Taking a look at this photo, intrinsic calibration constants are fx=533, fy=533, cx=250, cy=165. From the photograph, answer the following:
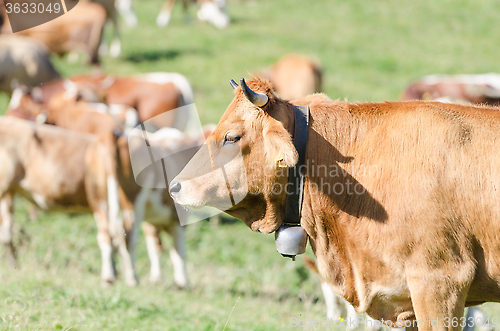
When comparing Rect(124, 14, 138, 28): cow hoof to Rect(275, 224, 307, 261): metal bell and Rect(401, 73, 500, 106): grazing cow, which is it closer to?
Rect(401, 73, 500, 106): grazing cow

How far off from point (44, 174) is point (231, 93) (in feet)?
27.1

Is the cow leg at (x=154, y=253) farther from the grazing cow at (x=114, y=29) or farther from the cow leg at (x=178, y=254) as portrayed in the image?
the grazing cow at (x=114, y=29)

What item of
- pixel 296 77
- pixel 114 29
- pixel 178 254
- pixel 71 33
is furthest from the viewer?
pixel 114 29

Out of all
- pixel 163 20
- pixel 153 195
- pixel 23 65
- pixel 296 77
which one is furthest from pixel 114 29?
pixel 153 195

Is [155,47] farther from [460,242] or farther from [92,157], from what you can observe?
[460,242]

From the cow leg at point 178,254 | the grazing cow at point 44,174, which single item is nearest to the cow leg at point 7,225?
the grazing cow at point 44,174

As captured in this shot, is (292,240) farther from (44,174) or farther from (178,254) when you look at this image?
(44,174)

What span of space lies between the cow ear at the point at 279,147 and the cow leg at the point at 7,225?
18.6 ft

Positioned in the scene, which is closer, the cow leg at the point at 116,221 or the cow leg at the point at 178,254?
the cow leg at the point at 116,221

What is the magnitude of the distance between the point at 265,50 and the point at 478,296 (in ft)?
54.3

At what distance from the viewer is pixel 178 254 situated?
296 inches

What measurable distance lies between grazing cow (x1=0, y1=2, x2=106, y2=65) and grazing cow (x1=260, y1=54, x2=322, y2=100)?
597cm

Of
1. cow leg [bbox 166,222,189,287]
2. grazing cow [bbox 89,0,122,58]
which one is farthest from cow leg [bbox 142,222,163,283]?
grazing cow [bbox 89,0,122,58]

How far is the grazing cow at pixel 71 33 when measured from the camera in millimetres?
16984
